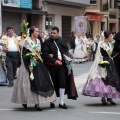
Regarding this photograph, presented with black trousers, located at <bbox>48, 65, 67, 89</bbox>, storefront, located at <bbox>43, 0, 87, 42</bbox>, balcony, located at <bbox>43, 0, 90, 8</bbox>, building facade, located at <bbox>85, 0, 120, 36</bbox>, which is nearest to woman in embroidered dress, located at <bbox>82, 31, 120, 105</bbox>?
black trousers, located at <bbox>48, 65, 67, 89</bbox>

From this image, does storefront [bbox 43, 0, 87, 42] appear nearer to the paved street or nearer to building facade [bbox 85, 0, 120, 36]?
building facade [bbox 85, 0, 120, 36]

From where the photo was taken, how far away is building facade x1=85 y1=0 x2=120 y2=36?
41.7 metres

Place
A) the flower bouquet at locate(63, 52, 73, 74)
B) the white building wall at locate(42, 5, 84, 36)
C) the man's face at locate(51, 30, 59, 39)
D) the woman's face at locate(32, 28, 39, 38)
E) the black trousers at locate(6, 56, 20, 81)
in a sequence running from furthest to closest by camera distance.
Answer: the white building wall at locate(42, 5, 84, 36) < the black trousers at locate(6, 56, 20, 81) < the man's face at locate(51, 30, 59, 39) < the flower bouquet at locate(63, 52, 73, 74) < the woman's face at locate(32, 28, 39, 38)

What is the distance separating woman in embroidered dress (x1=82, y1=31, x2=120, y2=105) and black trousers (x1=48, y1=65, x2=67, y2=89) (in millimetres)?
731

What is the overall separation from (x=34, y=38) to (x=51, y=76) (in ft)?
2.94

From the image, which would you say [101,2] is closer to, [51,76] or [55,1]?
[55,1]

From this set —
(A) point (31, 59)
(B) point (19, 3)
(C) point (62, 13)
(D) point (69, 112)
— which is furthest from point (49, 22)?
(D) point (69, 112)

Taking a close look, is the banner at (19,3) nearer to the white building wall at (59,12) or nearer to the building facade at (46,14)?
the building facade at (46,14)

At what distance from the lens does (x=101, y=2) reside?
1722 inches

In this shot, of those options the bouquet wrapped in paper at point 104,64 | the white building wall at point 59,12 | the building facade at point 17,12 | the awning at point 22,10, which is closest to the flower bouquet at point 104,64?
the bouquet wrapped in paper at point 104,64

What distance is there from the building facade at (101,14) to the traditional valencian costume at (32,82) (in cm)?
3012

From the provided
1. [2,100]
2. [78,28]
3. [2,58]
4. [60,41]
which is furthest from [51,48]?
[78,28]

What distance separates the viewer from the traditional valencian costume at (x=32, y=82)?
9070 mm

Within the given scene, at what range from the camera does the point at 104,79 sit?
9961 mm
